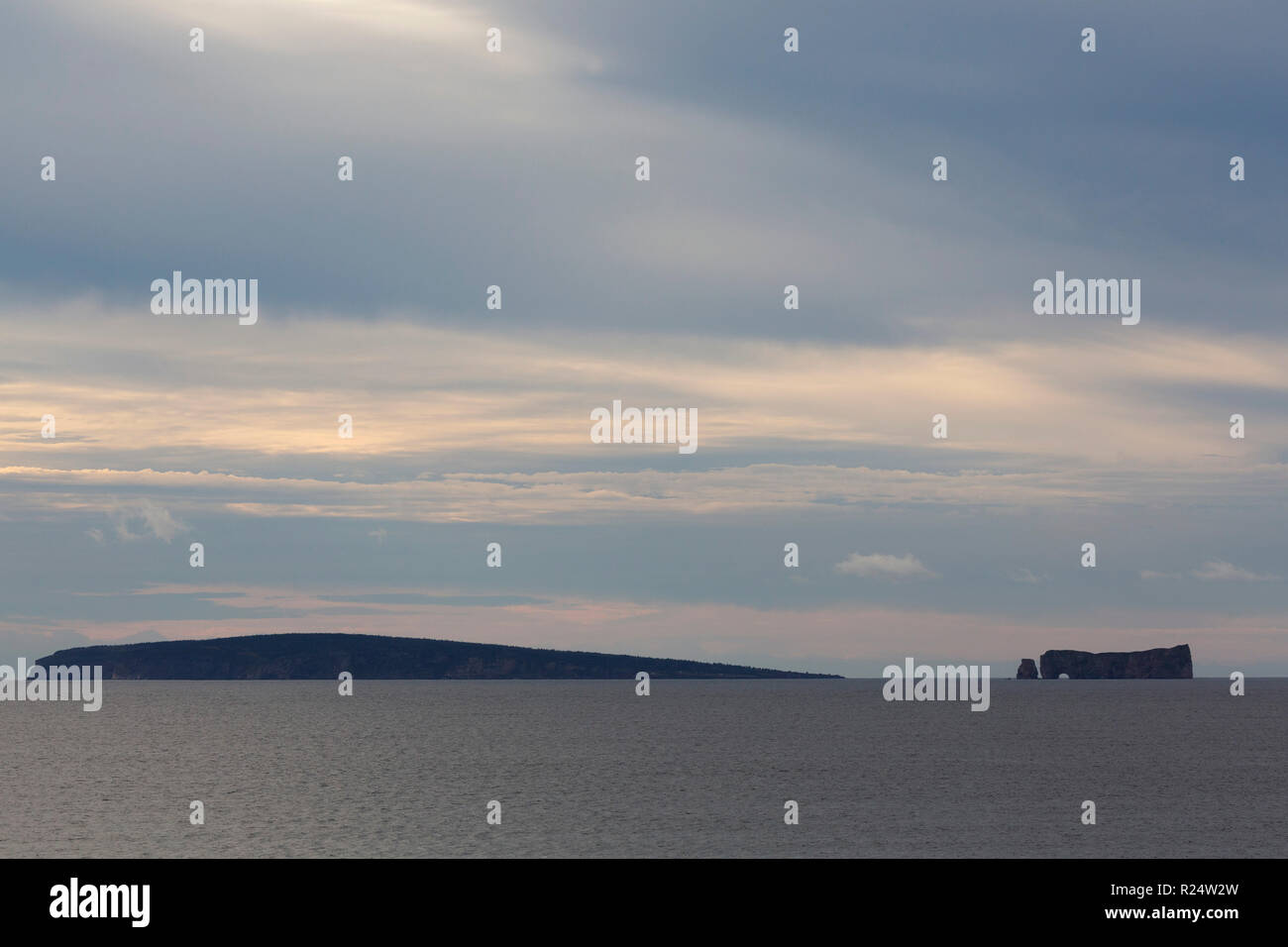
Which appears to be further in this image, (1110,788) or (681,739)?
(681,739)

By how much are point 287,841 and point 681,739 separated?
355 feet

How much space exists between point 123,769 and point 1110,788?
108 m
